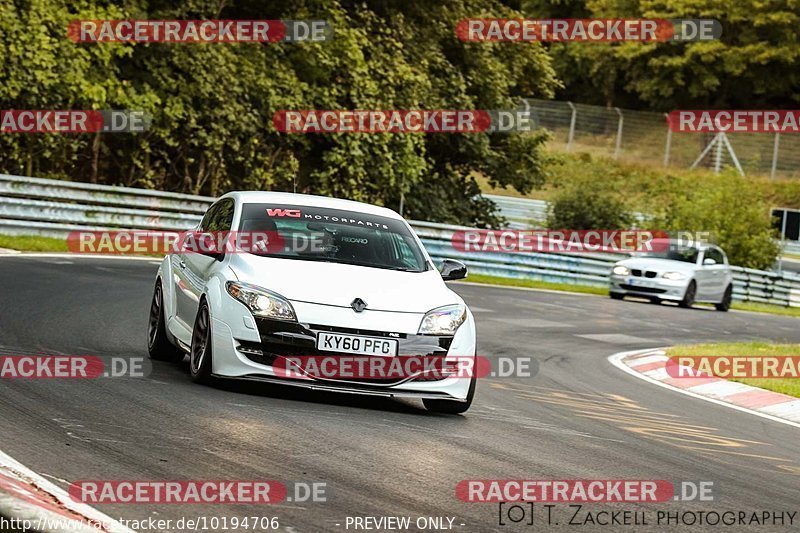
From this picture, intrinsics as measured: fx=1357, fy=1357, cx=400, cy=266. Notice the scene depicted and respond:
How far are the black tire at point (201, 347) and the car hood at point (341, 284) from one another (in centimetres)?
39

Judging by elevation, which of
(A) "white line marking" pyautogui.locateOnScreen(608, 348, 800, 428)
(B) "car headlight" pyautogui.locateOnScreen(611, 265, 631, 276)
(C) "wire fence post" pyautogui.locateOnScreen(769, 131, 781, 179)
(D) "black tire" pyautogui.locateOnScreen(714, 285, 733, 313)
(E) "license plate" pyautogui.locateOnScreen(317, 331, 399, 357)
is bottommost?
(D) "black tire" pyautogui.locateOnScreen(714, 285, 733, 313)

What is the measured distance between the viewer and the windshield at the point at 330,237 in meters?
10.0

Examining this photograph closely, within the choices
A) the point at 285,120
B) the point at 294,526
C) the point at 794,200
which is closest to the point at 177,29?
the point at 285,120

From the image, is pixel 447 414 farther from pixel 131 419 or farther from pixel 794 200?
pixel 794 200

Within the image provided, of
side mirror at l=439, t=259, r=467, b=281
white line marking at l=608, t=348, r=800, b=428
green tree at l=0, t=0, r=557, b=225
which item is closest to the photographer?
side mirror at l=439, t=259, r=467, b=281

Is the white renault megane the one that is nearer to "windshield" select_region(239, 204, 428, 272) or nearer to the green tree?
"windshield" select_region(239, 204, 428, 272)

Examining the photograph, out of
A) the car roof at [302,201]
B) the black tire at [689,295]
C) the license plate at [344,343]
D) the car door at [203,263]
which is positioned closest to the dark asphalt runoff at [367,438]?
the license plate at [344,343]

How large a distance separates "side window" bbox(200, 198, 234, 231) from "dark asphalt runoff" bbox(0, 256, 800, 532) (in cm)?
118

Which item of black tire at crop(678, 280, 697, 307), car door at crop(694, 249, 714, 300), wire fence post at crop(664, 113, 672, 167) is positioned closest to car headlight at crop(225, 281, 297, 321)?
black tire at crop(678, 280, 697, 307)

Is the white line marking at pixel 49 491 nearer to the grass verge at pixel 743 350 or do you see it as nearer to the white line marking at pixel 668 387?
the white line marking at pixel 668 387

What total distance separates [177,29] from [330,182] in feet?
17.1

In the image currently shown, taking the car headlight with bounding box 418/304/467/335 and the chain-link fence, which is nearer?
the car headlight with bounding box 418/304/467/335

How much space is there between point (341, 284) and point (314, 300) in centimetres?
29

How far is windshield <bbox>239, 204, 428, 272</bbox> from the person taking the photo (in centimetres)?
1003
